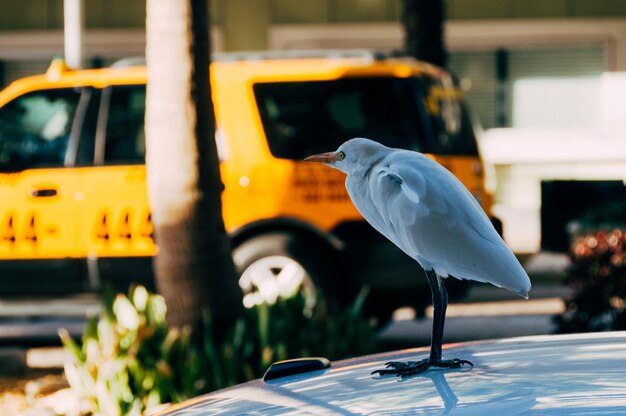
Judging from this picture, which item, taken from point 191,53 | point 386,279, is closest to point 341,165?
point 191,53

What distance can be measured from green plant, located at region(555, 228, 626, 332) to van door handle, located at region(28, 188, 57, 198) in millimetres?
3662

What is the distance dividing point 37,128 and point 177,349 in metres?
3.55

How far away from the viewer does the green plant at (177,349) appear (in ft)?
19.1

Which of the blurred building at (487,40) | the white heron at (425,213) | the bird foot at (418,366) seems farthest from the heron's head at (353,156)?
the blurred building at (487,40)

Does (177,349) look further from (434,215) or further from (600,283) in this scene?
(434,215)

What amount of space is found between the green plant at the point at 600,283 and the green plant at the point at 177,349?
1408mm

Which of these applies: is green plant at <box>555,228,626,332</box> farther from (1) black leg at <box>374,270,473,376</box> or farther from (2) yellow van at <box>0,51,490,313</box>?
(1) black leg at <box>374,270,473,376</box>

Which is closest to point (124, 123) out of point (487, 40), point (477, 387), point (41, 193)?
point (41, 193)

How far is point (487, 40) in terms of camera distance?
18.5 meters

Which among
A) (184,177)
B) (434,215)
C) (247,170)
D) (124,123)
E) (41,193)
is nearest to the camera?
(434,215)

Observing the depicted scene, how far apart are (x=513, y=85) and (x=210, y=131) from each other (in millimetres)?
12797

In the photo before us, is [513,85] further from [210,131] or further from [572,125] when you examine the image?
[210,131]

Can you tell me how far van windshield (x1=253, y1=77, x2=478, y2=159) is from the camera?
8.67m

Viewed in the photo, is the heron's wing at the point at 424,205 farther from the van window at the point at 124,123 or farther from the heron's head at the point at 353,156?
the van window at the point at 124,123
